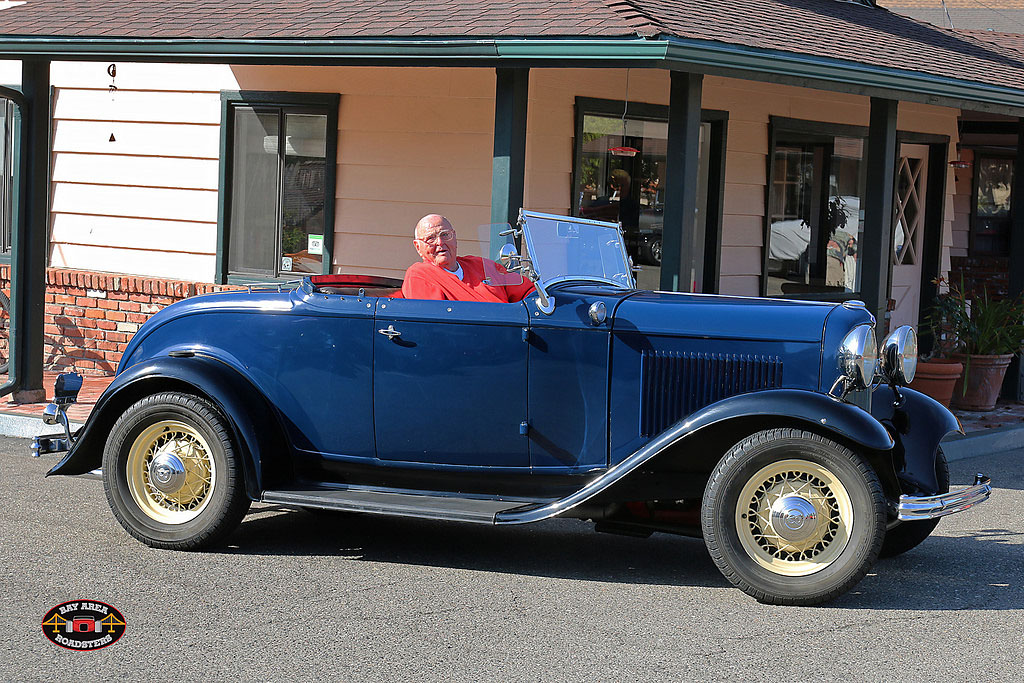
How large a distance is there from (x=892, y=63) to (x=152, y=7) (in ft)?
18.4

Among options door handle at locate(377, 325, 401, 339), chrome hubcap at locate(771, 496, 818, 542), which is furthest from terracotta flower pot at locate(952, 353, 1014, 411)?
door handle at locate(377, 325, 401, 339)

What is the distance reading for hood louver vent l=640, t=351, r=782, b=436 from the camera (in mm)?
5484

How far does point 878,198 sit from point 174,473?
584 centimetres

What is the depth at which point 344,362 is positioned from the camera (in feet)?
19.3

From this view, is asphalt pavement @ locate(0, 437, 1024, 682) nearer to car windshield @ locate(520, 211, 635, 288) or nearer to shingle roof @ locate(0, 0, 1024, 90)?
car windshield @ locate(520, 211, 635, 288)

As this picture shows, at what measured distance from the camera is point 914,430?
5918mm

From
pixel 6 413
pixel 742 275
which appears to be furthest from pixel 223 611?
pixel 742 275

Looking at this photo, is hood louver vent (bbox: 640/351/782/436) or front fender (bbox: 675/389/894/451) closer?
front fender (bbox: 675/389/894/451)

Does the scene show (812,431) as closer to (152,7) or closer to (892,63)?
(892,63)

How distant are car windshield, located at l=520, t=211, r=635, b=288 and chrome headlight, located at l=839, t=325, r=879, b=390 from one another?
1355mm

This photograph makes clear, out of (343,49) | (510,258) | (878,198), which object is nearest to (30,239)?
(343,49)

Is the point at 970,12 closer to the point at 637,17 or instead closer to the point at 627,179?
the point at 627,179

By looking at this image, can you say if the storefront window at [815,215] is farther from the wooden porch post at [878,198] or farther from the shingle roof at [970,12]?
the shingle roof at [970,12]

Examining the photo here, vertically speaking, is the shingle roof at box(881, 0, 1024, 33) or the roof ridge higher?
the shingle roof at box(881, 0, 1024, 33)
